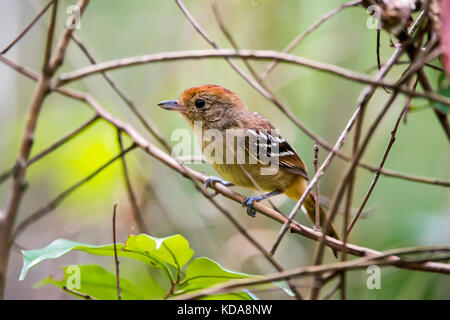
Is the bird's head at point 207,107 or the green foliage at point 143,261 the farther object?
the bird's head at point 207,107

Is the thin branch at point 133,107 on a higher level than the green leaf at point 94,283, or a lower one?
higher

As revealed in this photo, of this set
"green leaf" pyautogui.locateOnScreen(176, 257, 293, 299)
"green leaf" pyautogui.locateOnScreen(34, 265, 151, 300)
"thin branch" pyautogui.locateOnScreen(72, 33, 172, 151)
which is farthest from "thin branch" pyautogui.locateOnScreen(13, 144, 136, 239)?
"green leaf" pyautogui.locateOnScreen(176, 257, 293, 299)

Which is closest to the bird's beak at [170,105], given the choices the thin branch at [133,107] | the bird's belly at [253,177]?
the bird's belly at [253,177]

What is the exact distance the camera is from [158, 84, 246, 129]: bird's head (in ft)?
11.7

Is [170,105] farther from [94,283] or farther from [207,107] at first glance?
[94,283]

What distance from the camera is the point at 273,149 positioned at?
11.9 feet

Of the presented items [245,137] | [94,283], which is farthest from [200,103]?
[94,283]

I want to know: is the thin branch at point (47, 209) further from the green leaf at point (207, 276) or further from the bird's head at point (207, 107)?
the bird's head at point (207, 107)

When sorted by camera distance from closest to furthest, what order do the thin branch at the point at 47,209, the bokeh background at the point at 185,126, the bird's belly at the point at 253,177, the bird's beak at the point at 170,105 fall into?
the thin branch at the point at 47,209, the bird's belly at the point at 253,177, the bird's beak at the point at 170,105, the bokeh background at the point at 185,126

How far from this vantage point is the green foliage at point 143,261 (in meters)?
1.72

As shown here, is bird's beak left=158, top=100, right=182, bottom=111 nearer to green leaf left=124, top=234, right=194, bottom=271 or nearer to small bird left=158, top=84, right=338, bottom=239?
small bird left=158, top=84, right=338, bottom=239

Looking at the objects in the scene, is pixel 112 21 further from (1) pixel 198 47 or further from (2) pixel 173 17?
(1) pixel 198 47

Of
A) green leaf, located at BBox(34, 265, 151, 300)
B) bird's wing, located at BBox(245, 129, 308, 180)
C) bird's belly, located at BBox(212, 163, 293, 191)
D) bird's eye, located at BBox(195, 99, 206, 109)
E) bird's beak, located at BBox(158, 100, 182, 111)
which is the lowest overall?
green leaf, located at BBox(34, 265, 151, 300)

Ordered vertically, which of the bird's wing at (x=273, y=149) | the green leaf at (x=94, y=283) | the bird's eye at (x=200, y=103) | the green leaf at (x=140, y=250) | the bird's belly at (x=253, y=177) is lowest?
the green leaf at (x=94, y=283)
